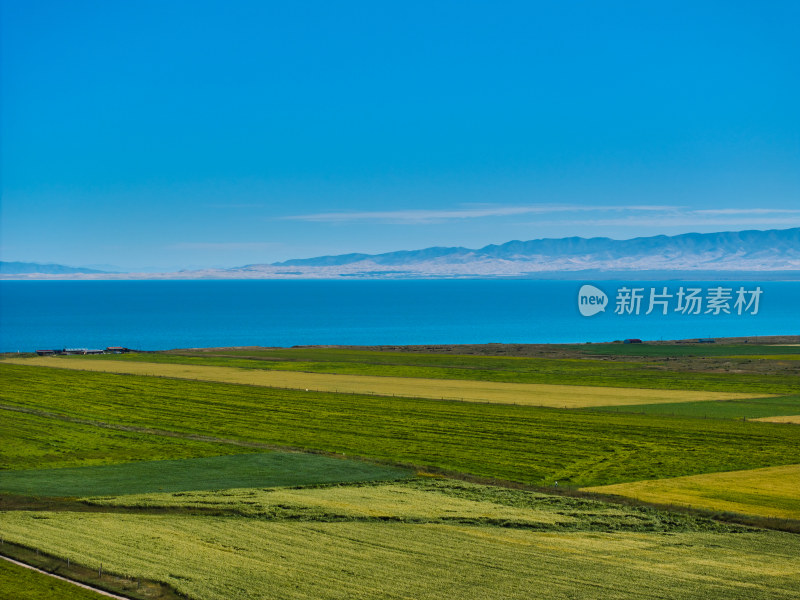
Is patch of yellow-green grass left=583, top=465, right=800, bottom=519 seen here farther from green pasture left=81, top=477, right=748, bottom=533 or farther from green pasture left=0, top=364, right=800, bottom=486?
green pasture left=81, top=477, right=748, bottom=533

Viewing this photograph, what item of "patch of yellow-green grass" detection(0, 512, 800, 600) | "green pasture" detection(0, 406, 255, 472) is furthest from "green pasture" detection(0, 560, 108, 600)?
"green pasture" detection(0, 406, 255, 472)

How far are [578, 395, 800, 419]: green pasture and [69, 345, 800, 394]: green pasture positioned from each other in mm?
7594

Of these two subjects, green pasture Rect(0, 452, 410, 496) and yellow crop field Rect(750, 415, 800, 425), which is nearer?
green pasture Rect(0, 452, 410, 496)

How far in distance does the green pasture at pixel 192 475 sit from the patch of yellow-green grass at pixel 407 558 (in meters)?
4.72

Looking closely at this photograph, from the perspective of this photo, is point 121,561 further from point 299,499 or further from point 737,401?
point 737,401

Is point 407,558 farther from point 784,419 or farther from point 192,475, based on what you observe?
point 784,419

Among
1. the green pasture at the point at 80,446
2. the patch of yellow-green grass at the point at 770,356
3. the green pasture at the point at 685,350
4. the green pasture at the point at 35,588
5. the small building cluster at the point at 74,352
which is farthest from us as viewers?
the small building cluster at the point at 74,352

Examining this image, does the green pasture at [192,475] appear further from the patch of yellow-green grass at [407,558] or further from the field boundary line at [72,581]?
the field boundary line at [72,581]

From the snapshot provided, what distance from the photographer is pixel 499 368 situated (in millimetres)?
86812

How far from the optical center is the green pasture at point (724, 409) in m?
53.5

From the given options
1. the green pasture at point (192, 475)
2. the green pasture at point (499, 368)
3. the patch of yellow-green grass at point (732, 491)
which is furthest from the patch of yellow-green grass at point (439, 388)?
the green pasture at point (192, 475)

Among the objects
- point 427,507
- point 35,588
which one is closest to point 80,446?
point 427,507

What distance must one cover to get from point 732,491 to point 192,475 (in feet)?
70.8

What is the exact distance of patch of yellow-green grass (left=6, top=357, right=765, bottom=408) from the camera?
61.5m
